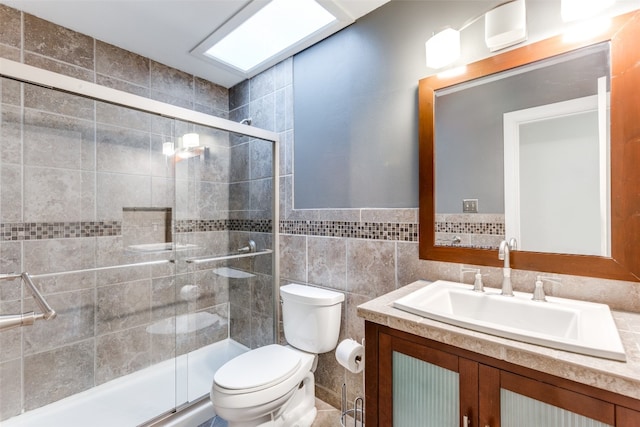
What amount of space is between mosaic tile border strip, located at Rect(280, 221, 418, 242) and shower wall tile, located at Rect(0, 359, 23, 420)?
1616 mm

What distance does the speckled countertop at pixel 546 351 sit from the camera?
61 cm

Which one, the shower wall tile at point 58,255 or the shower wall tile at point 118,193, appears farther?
the shower wall tile at point 118,193

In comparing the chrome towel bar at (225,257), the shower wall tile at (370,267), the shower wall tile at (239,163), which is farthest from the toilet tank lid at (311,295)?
the shower wall tile at (239,163)

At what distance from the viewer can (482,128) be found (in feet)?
4.14

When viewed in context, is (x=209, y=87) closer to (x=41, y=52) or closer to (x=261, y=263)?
(x=41, y=52)

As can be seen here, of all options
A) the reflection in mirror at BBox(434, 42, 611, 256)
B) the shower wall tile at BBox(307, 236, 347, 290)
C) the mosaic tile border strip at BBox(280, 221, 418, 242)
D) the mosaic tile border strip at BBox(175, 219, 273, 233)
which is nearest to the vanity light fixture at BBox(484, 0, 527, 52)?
the reflection in mirror at BBox(434, 42, 611, 256)

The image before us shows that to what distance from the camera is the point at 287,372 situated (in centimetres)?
141

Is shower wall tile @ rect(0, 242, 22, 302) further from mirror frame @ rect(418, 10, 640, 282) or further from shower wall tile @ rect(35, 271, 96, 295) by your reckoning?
mirror frame @ rect(418, 10, 640, 282)

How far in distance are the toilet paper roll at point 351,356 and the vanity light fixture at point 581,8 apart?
5.26 ft

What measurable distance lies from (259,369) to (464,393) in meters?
0.96

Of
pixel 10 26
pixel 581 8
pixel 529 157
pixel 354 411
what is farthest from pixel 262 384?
pixel 10 26

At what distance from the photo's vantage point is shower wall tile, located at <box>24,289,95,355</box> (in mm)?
1557

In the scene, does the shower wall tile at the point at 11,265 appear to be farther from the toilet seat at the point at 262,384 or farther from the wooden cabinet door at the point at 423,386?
the wooden cabinet door at the point at 423,386

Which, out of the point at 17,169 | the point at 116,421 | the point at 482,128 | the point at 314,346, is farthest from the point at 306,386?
the point at 17,169
